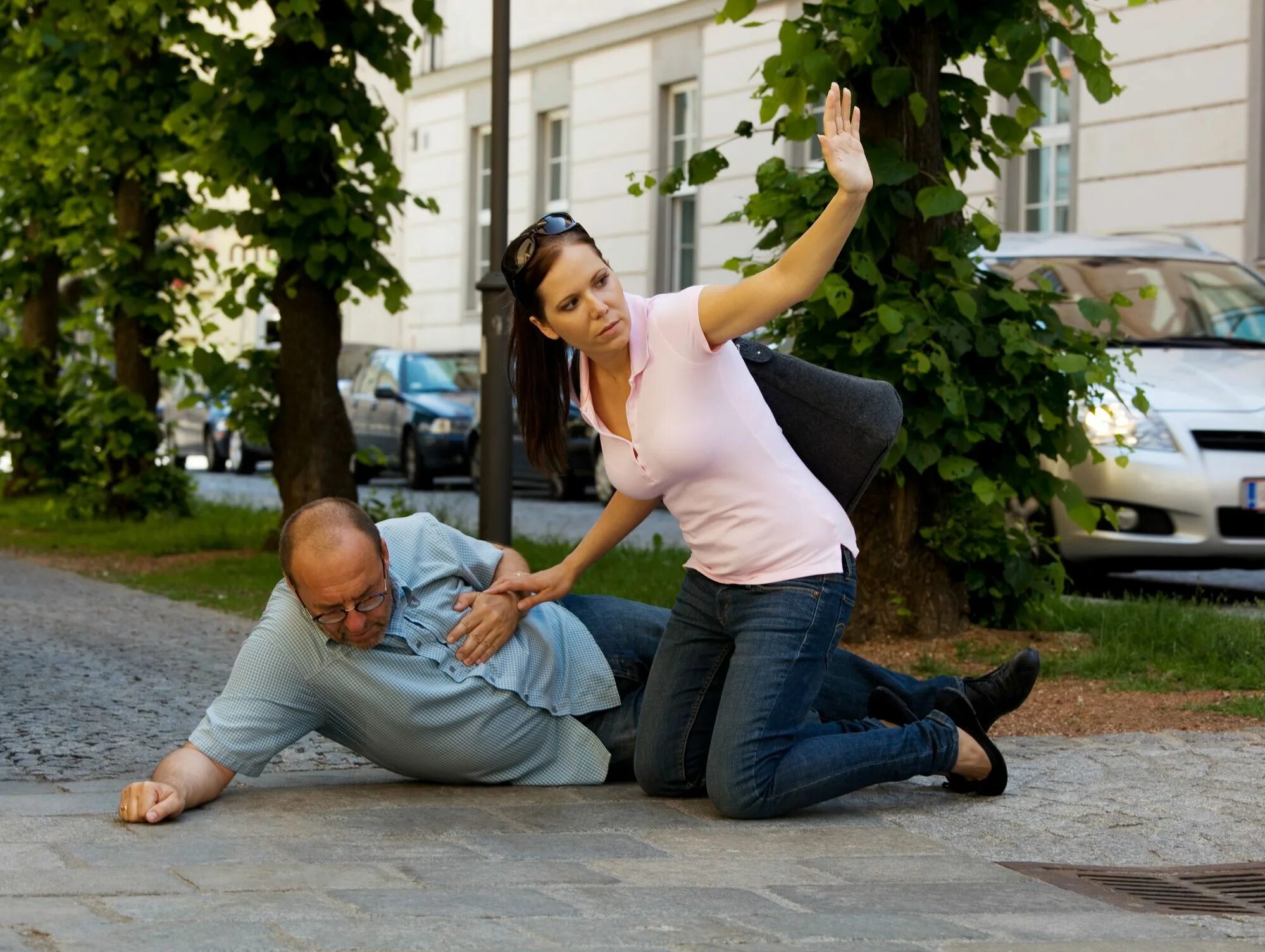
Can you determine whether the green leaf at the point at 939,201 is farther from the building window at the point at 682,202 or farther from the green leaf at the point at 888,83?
the building window at the point at 682,202

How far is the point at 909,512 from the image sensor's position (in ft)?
26.3

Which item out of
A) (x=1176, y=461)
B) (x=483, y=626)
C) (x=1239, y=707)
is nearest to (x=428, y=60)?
(x=1176, y=461)

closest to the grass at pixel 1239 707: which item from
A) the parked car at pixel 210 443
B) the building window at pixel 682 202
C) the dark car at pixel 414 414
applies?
the dark car at pixel 414 414

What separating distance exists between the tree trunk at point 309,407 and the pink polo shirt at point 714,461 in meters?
7.79

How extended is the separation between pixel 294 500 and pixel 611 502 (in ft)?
25.0

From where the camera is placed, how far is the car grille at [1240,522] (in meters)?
9.56

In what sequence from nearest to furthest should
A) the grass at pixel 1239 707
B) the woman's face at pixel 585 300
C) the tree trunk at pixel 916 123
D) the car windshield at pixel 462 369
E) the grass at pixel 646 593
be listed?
the woman's face at pixel 585 300, the grass at pixel 1239 707, the grass at pixel 646 593, the tree trunk at pixel 916 123, the car windshield at pixel 462 369

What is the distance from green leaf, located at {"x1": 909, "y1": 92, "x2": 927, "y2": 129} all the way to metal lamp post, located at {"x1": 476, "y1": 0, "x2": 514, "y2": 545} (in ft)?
7.68

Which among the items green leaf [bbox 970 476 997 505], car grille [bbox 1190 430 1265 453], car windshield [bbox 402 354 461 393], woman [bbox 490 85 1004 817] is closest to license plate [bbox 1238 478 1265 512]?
car grille [bbox 1190 430 1265 453]

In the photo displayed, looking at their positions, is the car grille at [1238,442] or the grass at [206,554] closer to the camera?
the car grille at [1238,442]

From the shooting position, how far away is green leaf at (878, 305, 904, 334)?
7500mm

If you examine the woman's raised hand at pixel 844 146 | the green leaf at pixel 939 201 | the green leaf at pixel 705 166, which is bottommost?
the woman's raised hand at pixel 844 146

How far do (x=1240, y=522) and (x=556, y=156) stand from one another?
19177 millimetres

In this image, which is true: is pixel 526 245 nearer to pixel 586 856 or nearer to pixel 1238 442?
pixel 586 856
